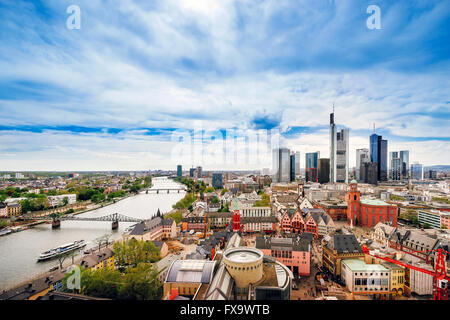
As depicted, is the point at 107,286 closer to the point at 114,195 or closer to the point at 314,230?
the point at 314,230

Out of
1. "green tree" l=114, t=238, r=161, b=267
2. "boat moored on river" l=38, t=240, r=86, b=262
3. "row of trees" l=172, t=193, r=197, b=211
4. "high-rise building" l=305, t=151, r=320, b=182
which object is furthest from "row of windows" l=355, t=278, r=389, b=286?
"high-rise building" l=305, t=151, r=320, b=182

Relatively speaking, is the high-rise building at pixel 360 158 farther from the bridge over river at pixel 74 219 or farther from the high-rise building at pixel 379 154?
the bridge over river at pixel 74 219

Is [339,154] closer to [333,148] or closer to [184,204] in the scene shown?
[333,148]

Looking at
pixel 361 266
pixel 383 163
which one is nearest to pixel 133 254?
pixel 361 266

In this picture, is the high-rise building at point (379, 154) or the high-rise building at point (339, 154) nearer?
the high-rise building at point (379, 154)

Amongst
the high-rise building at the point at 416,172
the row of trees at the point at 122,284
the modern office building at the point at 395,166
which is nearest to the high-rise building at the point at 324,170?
the modern office building at the point at 395,166
